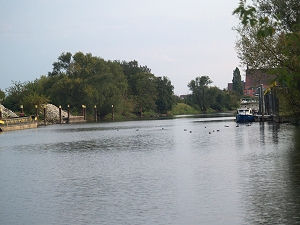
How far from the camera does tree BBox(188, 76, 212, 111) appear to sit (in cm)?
19025

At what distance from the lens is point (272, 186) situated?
59.6 feet

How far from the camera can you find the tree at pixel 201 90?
624 ft

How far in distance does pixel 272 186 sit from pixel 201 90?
174 m

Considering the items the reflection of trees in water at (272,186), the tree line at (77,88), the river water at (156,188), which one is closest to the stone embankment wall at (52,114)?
the tree line at (77,88)

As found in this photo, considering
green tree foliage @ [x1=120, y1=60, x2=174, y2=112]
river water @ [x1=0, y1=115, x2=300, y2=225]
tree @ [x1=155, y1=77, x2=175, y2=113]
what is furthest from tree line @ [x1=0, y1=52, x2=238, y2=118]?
river water @ [x1=0, y1=115, x2=300, y2=225]

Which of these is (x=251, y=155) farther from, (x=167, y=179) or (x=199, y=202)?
(x=199, y=202)

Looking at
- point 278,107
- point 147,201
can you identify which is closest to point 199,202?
point 147,201

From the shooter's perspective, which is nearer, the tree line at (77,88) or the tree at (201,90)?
the tree line at (77,88)

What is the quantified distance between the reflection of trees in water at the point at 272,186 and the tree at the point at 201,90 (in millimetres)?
160512

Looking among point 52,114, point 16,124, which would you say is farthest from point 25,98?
point 16,124

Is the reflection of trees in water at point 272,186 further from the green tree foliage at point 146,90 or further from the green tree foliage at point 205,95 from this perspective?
the green tree foliage at point 205,95

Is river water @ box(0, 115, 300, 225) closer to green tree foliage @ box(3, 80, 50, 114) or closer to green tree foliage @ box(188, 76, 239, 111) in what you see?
green tree foliage @ box(3, 80, 50, 114)

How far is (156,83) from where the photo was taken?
17025 cm

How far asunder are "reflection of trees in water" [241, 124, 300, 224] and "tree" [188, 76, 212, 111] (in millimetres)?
160512
